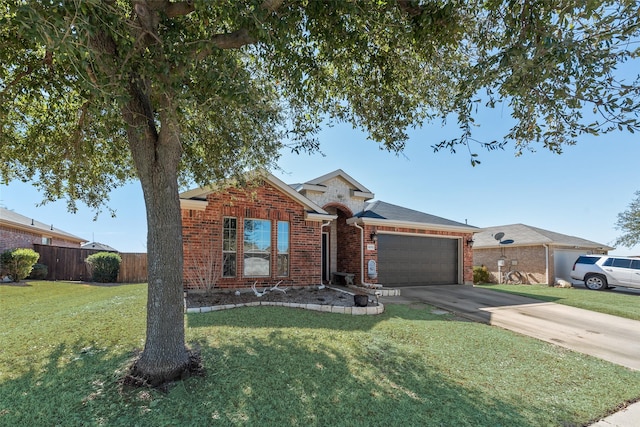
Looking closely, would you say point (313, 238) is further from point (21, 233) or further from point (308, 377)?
point (21, 233)

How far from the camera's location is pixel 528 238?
19.8 metres

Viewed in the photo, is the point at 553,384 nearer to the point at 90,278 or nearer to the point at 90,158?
the point at 90,158

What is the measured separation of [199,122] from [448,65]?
190 inches

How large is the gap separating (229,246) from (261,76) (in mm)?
5790

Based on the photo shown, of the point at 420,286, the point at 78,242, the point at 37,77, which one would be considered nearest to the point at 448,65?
the point at 37,77

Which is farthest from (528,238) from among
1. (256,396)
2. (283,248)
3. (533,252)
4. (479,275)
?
(256,396)

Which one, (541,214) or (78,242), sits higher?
(541,214)

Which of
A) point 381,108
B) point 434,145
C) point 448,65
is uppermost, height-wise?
point 448,65

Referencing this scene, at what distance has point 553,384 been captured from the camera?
4773 mm

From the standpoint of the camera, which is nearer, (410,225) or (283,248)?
(283,248)

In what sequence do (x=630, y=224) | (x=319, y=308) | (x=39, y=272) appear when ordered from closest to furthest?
(x=319, y=308) → (x=39, y=272) → (x=630, y=224)

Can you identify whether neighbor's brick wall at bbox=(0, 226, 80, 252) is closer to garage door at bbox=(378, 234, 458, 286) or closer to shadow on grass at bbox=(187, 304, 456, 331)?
shadow on grass at bbox=(187, 304, 456, 331)

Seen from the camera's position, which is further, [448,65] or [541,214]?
[541,214]

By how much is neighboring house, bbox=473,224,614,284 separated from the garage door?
370cm
